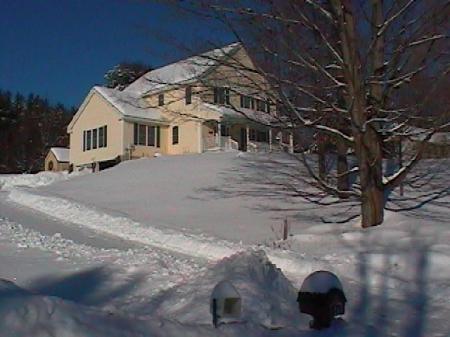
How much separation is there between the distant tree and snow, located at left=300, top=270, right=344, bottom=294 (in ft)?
183

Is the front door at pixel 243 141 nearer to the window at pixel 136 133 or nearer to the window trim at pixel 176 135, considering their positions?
the window trim at pixel 176 135

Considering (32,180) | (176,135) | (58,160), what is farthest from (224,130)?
(58,160)

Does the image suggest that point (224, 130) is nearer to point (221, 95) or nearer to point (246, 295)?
point (221, 95)

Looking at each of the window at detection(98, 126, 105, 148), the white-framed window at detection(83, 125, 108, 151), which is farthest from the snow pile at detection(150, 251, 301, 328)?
the window at detection(98, 126, 105, 148)

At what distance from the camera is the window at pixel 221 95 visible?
13656mm

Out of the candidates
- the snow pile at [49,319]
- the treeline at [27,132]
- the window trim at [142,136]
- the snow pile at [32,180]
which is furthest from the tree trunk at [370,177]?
the treeline at [27,132]

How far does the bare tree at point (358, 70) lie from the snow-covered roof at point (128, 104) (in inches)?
1016

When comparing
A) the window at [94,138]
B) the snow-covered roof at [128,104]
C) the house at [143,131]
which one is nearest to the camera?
the house at [143,131]

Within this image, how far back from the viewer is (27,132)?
247ft

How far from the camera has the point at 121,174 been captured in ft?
95.2

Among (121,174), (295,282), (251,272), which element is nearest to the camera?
(251,272)

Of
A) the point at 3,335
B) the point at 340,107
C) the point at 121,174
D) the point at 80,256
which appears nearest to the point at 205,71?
the point at 340,107

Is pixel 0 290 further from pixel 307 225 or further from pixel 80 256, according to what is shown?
pixel 307 225

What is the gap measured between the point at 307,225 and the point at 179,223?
390 centimetres
